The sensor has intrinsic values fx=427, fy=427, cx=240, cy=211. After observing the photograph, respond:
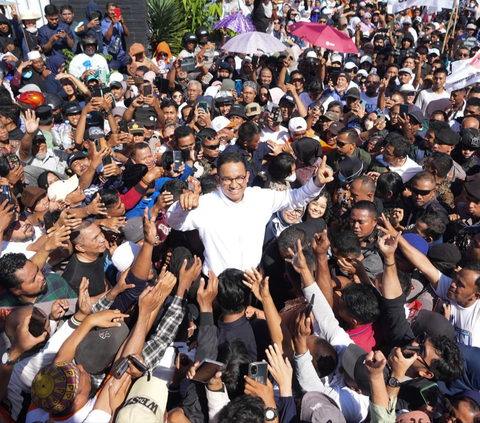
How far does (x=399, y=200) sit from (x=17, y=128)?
5.09m

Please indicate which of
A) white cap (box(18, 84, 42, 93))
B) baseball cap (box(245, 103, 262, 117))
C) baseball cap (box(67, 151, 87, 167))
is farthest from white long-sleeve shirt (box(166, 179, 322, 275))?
white cap (box(18, 84, 42, 93))

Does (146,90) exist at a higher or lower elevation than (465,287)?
higher

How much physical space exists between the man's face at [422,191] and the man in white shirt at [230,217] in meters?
1.59

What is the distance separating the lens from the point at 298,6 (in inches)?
616

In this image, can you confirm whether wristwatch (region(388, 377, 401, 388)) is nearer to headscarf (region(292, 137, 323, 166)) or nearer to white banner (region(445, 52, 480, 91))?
headscarf (region(292, 137, 323, 166))

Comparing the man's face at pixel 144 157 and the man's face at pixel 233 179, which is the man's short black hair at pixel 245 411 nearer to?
the man's face at pixel 233 179

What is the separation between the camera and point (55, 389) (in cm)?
220

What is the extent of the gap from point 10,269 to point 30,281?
160mm

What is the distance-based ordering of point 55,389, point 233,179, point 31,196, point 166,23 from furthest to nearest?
1. point 166,23
2. point 31,196
3. point 233,179
4. point 55,389

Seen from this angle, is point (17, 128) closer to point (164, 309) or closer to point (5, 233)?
point (5, 233)

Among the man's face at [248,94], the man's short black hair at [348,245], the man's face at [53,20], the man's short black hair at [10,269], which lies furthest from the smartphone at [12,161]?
the man's face at [53,20]

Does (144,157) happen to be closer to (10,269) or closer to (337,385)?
(10,269)

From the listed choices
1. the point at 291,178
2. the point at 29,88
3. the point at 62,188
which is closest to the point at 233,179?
the point at 291,178

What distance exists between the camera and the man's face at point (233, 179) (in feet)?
10.6
